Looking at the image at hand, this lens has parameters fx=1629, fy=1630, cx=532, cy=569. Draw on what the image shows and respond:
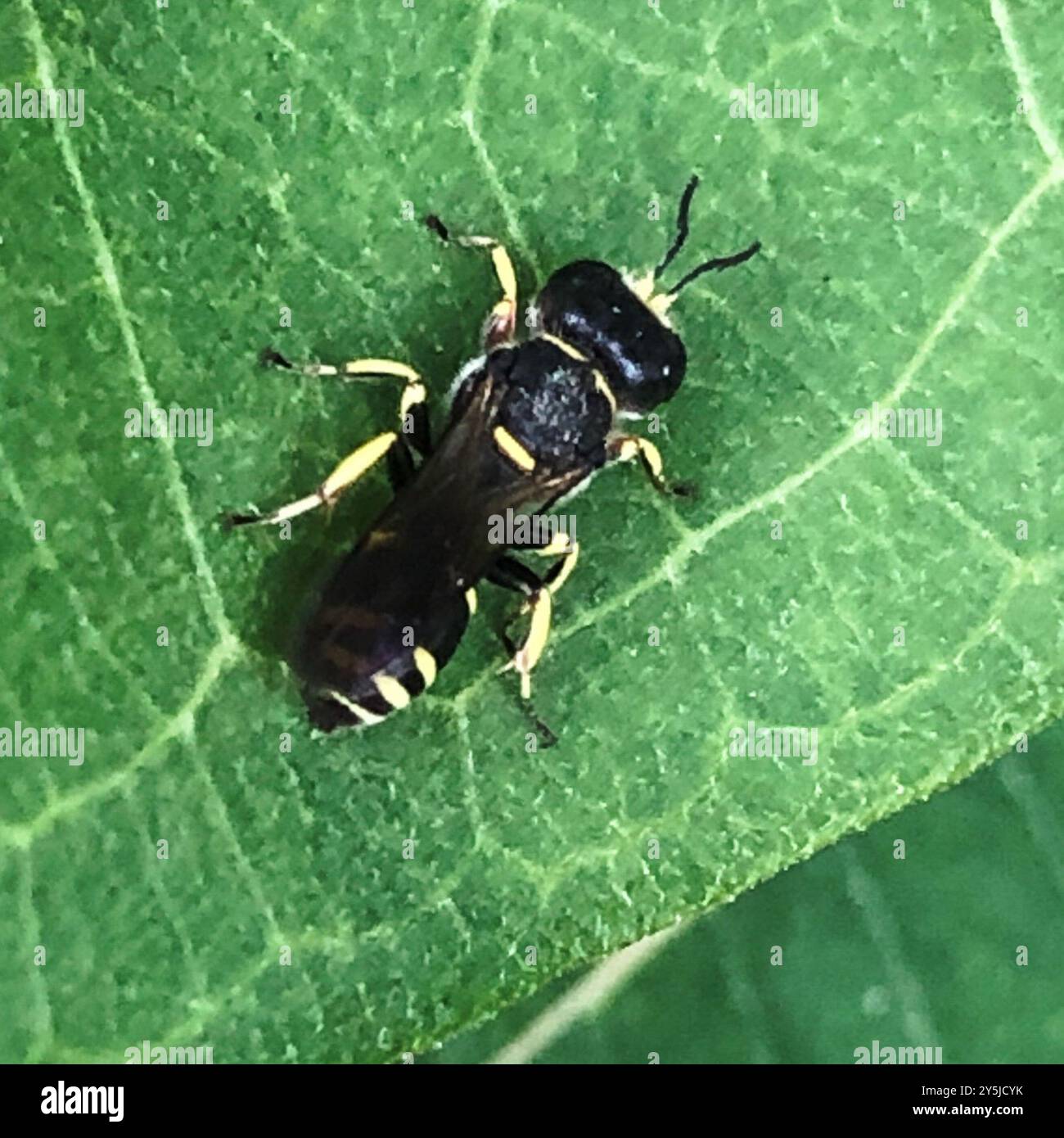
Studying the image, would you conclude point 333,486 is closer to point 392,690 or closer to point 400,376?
point 400,376

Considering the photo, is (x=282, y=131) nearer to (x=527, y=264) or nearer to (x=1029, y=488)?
(x=527, y=264)

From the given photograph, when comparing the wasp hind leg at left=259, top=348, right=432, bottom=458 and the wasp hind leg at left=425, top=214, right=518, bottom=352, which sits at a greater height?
the wasp hind leg at left=425, top=214, right=518, bottom=352

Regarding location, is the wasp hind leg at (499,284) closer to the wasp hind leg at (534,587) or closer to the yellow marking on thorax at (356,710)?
the wasp hind leg at (534,587)

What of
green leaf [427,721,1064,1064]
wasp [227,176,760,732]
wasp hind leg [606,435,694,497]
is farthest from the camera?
green leaf [427,721,1064,1064]

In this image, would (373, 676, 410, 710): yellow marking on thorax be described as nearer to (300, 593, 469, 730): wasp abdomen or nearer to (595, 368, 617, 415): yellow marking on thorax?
(300, 593, 469, 730): wasp abdomen

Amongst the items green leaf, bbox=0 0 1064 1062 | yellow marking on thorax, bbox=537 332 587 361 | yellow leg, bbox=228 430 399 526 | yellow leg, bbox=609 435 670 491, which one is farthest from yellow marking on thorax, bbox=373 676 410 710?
yellow marking on thorax, bbox=537 332 587 361

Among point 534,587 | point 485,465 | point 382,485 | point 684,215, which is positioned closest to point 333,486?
point 382,485

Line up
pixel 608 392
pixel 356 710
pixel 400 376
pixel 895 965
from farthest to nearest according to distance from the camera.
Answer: pixel 895 965 < pixel 608 392 < pixel 400 376 < pixel 356 710

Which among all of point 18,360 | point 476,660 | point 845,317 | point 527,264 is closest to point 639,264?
point 527,264

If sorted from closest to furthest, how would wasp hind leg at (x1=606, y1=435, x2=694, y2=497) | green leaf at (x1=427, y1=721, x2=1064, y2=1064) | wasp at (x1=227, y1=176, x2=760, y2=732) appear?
wasp at (x1=227, y1=176, x2=760, y2=732) → wasp hind leg at (x1=606, y1=435, x2=694, y2=497) → green leaf at (x1=427, y1=721, x2=1064, y2=1064)
